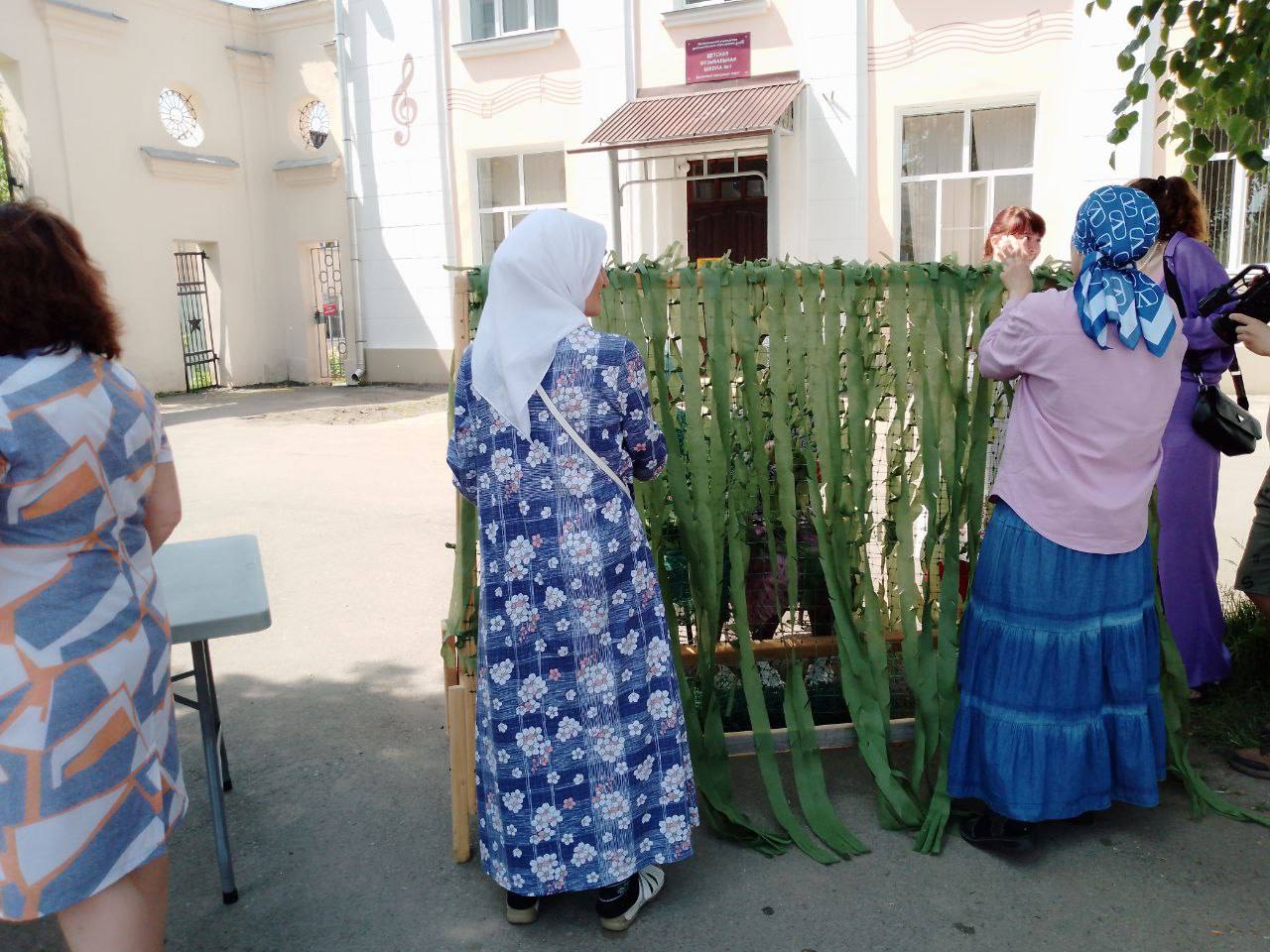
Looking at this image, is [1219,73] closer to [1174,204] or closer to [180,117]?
[1174,204]

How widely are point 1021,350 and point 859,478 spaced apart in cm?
65

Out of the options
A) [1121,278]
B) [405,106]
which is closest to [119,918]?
[1121,278]

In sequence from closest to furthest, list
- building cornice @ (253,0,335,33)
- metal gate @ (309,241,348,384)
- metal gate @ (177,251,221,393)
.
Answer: building cornice @ (253,0,335,33)
metal gate @ (177,251,221,393)
metal gate @ (309,241,348,384)

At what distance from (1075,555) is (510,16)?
12.9m

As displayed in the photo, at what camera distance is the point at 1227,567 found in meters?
5.18

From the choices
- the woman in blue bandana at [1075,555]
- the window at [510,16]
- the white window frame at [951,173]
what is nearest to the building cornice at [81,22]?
the window at [510,16]

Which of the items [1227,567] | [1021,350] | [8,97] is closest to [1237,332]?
[1021,350]

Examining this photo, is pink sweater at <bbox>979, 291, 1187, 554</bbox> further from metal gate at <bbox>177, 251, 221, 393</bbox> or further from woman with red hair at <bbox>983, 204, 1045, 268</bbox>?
metal gate at <bbox>177, 251, 221, 393</bbox>

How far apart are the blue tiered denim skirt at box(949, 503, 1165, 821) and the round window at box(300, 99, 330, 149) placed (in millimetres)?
15649

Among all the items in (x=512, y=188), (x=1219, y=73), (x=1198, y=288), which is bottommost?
(x=1198, y=288)

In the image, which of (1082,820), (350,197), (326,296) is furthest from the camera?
(326,296)

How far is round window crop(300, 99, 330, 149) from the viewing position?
15984 mm

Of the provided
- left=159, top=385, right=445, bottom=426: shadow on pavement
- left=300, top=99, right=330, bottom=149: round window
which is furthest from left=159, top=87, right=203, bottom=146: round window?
left=159, top=385, right=445, bottom=426: shadow on pavement

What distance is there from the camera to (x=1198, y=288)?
11.0 ft
